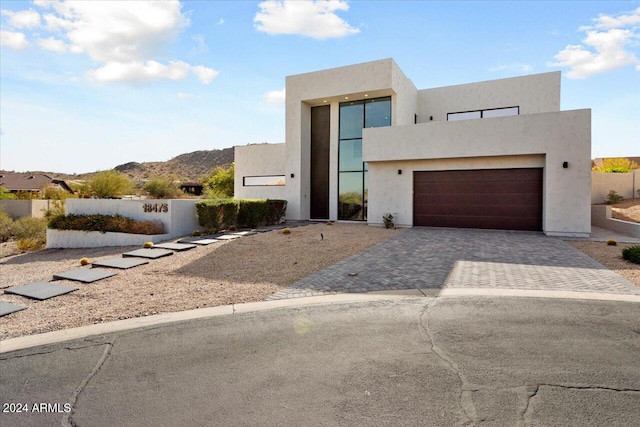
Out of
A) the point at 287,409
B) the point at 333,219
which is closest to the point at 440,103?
the point at 333,219

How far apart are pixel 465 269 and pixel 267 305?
14.3 ft

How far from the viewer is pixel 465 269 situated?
711cm

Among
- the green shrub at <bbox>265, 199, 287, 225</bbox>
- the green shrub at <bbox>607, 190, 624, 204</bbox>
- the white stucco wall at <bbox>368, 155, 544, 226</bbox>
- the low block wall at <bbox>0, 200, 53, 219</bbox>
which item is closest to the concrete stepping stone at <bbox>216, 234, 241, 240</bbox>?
the green shrub at <bbox>265, 199, 287, 225</bbox>

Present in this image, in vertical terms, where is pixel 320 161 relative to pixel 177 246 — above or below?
above

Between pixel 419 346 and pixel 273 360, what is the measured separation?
60.8 inches

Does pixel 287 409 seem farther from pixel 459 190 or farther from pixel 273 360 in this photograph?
pixel 459 190

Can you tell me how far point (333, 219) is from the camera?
18.1 metres

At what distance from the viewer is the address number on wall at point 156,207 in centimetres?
1244

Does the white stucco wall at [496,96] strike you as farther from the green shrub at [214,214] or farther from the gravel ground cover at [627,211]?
the green shrub at [214,214]

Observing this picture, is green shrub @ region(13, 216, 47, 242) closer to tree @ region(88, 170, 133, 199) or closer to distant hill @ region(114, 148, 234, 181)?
tree @ region(88, 170, 133, 199)

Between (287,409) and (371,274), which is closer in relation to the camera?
(287,409)

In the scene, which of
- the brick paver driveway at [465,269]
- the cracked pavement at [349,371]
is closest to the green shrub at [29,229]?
the cracked pavement at [349,371]

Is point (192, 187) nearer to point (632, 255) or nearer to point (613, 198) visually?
point (613, 198)

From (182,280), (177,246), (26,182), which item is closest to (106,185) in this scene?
(177,246)
